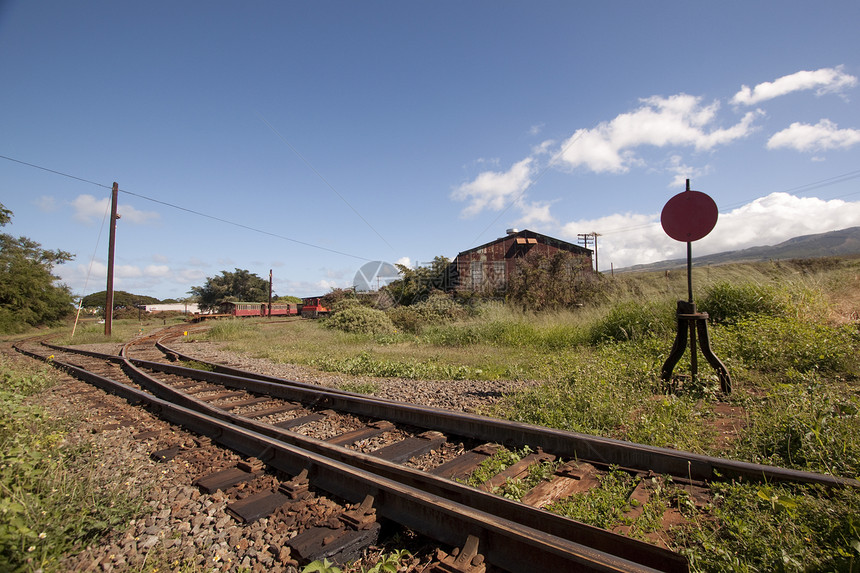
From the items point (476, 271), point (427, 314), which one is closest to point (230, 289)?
point (476, 271)

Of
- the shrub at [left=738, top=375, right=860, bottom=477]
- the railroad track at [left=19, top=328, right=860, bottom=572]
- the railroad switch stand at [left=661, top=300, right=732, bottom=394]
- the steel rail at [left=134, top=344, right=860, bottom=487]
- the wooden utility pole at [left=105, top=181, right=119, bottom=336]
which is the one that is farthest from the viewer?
the wooden utility pole at [left=105, top=181, right=119, bottom=336]

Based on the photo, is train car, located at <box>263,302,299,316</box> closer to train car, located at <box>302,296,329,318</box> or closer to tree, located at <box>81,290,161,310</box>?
train car, located at <box>302,296,329,318</box>

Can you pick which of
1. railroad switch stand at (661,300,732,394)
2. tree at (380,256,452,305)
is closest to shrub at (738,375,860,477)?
railroad switch stand at (661,300,732,394)

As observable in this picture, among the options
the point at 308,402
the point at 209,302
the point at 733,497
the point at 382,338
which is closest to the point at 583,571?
the point at 733,497

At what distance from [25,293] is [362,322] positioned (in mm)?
Answer: 26712

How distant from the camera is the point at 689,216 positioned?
5852 mm

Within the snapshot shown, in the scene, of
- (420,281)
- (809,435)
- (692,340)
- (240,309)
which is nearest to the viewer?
(809,435)

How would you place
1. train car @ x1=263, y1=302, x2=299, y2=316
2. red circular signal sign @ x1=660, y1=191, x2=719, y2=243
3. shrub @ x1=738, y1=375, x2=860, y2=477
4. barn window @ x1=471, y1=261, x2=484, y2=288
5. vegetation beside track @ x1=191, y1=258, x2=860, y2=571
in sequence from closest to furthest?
1. vegetation beside track @ x1=191, y1=258, x2=860, y2=571
2. shrub @ x1=738, y1=375, x2=860, y2=477
3. red circular signal sign @ x1=660, y1=191, x2=719, y2=243
4. barn window @ x1=471, y1=261, x2=484, y2=288
5. train car @ x1=263, y1=302, x2=299, y2=316

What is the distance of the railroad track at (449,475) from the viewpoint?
2223 millimetres

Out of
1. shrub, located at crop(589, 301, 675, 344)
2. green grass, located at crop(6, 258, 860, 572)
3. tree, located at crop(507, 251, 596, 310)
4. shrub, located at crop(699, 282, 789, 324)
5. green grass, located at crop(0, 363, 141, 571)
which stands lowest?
green grass, located at crop(0, 363, 141, 571)

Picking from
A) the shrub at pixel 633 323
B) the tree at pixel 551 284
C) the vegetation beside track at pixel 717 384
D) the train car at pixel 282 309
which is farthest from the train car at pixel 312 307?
the shrub at pixel 633 323

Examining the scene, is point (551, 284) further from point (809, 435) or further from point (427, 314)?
point (809, 435)

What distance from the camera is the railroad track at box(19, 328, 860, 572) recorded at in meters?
2.22

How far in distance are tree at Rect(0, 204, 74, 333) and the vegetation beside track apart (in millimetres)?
25730
